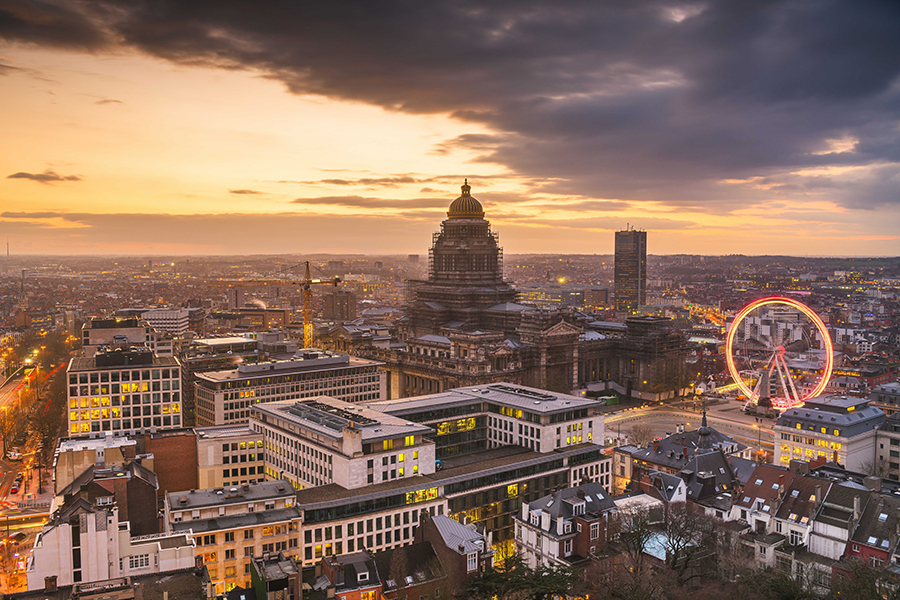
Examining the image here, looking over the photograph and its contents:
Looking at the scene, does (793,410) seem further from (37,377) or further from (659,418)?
(37,377)

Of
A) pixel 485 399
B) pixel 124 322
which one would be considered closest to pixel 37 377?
pixel 124 322

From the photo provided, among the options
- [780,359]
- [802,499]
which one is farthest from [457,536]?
[780,359]

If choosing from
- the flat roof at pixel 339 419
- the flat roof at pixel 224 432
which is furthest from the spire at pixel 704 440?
the flat roof at pixel 224 432

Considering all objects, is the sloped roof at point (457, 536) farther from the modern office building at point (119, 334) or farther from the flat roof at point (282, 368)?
the modern office building at point (119, 334)

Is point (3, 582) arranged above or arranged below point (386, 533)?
below

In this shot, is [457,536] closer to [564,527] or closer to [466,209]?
[564,527]

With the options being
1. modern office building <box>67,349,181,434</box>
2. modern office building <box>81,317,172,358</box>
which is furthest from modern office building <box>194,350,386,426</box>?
modern office building <box>81,317,172,358</box>
